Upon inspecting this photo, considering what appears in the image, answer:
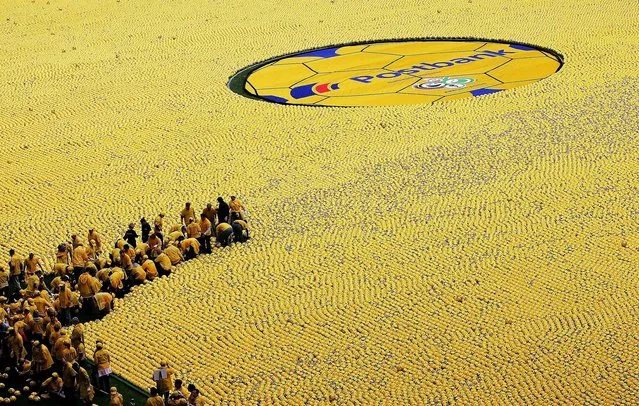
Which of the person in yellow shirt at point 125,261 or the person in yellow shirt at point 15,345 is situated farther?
the person in yellow shirt at point 125,261

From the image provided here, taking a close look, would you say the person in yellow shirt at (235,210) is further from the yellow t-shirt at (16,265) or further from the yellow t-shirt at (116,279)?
the yellow t-shirt at (16,265)

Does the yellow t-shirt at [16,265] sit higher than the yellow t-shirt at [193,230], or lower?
lower

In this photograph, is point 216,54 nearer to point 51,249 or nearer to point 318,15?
point 318,15

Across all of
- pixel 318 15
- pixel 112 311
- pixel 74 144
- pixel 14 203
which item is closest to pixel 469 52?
pixel 318 15

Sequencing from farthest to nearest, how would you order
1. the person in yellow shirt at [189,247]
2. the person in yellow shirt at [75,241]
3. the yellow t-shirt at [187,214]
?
1. the yellow t-shirt at [187,214]
2. the person in yellow shirt at [189,247]
3. the person in yellow shirt at [75,241]

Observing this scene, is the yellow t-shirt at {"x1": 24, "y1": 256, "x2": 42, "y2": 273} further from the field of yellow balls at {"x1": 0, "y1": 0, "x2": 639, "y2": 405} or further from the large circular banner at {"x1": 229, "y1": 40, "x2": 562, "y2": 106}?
the large circular banner at {"x1": 229, "y1": 40, "x2": 562, "y2": 106}

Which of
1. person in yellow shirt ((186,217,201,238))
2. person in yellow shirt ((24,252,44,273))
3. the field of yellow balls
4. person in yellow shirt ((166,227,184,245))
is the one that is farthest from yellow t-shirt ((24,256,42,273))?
person in yellow shirt ((186,217,201,238))

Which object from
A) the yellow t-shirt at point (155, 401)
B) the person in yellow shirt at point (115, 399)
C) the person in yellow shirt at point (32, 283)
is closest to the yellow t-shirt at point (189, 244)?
the person in yellow shirt at point (32, 283)
